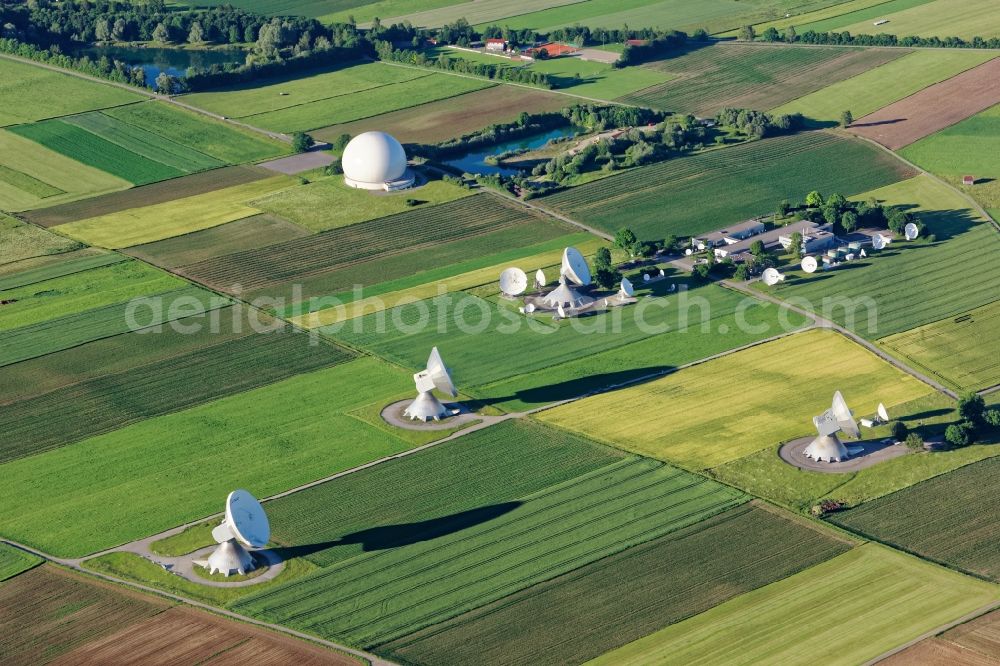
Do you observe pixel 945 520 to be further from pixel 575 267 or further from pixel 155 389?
pixel 155 389

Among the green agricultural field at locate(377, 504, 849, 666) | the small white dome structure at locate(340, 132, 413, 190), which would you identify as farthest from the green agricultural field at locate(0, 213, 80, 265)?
the green agricultural field at locate(377, 504, 849, 666)

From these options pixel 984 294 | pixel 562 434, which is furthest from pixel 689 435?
pixel 984 294

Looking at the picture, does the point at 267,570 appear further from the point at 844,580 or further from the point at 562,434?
the point at 844,580

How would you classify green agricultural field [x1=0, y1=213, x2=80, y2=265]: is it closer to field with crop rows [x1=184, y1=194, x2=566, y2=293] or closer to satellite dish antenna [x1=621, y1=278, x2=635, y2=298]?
field with crop rows [x1=184, y1=194, x2=566, y2=293]

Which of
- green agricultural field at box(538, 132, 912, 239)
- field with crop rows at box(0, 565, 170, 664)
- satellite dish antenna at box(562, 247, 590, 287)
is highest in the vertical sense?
green agricultural field at box(538, 132, 912, 239)

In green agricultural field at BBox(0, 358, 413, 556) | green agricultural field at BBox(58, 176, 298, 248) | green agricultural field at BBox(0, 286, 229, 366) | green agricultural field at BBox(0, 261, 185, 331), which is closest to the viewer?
green agricultural field at BBox(0, 358, 413, 556)

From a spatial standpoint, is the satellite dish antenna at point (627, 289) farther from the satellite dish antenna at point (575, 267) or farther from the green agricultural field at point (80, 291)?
the green agricultural field at point (80, 291)
